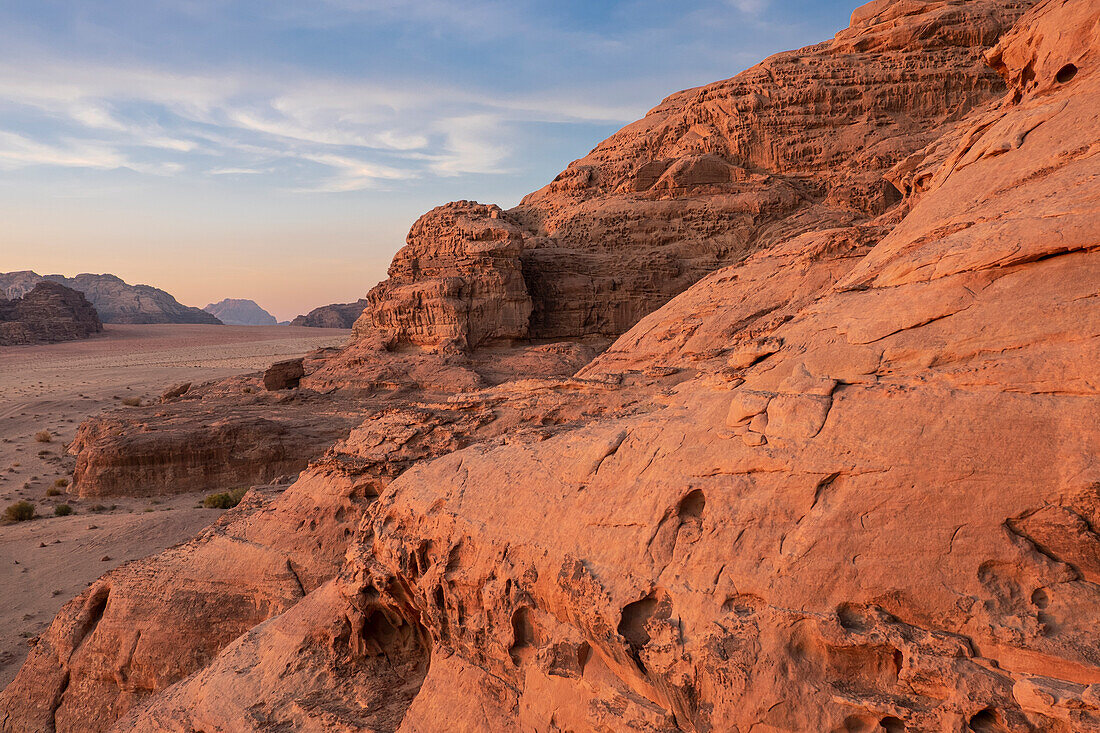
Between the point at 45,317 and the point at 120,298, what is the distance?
38567 mm

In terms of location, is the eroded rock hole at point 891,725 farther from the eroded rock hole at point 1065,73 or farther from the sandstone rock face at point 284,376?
the sandstone rock face at point 284,376

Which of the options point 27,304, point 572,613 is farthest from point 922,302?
point 27,304

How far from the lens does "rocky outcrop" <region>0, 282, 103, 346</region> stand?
182ft

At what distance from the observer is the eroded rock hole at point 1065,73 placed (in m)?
4.87

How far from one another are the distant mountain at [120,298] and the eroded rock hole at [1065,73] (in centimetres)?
10076

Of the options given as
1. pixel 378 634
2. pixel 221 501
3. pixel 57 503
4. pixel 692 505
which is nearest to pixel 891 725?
pixel 692 505

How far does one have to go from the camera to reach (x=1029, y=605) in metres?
2.58

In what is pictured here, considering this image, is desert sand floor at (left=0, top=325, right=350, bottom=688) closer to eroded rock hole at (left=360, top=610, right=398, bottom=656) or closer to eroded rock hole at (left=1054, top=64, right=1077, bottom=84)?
eroded rock hole at (left=360, top=610, right=398, bottom=656)

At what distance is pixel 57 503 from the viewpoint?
43.9ft

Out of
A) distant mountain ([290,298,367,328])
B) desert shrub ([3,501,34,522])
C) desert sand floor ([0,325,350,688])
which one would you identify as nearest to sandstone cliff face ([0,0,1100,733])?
desert sand floor ([0,325,350,688])

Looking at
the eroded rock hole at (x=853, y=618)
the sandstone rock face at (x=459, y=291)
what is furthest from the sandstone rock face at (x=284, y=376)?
the eroded rock hole at (x=853, y=618)

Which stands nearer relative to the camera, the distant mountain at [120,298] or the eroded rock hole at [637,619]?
the eroded rock hole at [637,619]

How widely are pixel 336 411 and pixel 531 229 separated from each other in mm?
10902

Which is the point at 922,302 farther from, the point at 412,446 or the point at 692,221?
the point at 692,221
